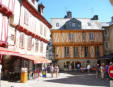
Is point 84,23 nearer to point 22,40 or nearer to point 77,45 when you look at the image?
point 77,45

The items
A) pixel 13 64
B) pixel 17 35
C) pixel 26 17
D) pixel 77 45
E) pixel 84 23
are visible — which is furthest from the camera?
pixel 84 23

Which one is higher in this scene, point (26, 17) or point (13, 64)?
point (26, 17)

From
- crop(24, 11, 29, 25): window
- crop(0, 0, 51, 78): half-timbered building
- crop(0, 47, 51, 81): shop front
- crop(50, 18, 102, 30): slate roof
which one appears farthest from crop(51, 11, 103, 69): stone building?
crop(0, 47, 51, 81): shop front

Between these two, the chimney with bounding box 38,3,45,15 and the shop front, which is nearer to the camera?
the shop front

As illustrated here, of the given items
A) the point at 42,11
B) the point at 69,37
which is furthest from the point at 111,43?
the point at 42,11

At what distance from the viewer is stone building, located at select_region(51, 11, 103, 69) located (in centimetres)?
2541

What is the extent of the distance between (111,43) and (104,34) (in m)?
2.85

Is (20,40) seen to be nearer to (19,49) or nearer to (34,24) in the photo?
(19,49)

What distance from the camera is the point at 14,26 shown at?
10984 millimetres

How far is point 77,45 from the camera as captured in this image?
2577 centimetres

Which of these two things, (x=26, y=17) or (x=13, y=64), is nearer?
(x=13, y=64)

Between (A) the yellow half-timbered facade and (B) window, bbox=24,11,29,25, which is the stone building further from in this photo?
(B) window, bbox=24,11,29,25

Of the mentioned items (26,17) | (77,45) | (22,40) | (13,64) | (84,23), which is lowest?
(13,64)

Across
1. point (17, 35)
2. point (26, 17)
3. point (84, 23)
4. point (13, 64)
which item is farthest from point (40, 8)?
point (84, 23)
